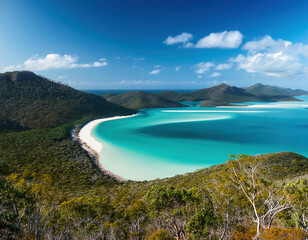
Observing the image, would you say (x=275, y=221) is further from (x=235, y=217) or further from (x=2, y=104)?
(x=2, y=104)

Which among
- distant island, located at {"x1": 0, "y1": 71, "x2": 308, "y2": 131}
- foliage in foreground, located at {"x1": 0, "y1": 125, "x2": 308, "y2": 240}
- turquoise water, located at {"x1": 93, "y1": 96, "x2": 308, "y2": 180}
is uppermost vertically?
distant island, located at {"x1": 0, "y1": 71, "x2": 308, "y2": 131}

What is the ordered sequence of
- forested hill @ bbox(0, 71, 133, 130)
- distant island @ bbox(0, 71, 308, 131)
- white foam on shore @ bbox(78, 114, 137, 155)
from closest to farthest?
white foam on shore @ bbox(78, 114, 137, 155) → distant island @ bbox(0, 71, 308, 131) → forested hill @ bbox(0, 71, 133, 130)

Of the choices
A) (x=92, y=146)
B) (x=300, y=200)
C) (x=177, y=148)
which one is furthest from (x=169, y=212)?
(x=92, y=146)

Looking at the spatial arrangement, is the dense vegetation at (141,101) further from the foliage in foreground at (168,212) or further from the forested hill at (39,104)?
the foliage in foreground at (168,212)

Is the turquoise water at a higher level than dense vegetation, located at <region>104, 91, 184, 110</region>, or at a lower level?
lower

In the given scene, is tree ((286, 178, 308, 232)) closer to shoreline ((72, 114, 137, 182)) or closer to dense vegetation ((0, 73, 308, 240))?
dense vegetation ((0, 73, 308, 240))

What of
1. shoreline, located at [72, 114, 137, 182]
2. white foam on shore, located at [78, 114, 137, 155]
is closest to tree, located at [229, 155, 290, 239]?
shoreline, located at [72, 114, 137, 182]

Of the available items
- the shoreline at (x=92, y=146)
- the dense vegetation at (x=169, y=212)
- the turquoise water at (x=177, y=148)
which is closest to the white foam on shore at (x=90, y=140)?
the shoreline at (x=92, y=146)

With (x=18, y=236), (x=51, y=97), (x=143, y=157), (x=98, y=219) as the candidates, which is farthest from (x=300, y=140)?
(x=51, y=97)

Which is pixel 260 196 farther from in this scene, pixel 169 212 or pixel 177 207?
pixel 169 212
